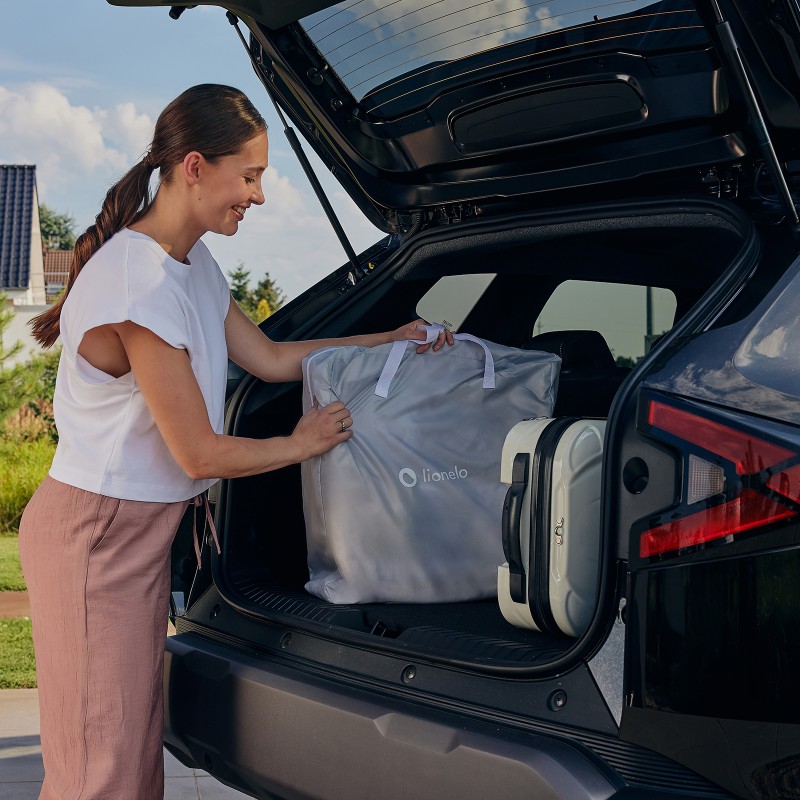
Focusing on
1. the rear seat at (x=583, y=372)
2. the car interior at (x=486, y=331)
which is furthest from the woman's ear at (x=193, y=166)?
the rear seat at (x=583, y=372)

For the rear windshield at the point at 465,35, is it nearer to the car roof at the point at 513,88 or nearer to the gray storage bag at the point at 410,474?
the car roof at the point at 513,88

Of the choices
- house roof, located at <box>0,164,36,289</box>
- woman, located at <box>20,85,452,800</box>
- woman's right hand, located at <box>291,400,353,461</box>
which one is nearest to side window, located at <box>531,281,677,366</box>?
woman's right hand, located at <box>291,400,353,461</box>

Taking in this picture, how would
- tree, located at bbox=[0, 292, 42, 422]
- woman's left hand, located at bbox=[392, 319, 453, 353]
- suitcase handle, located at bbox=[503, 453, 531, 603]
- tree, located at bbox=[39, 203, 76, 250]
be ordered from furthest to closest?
1. tree, located at bbox=[39, 203, 76, 250]
2. tree, located at bbox=[0, 292, 42, 422]
3. woman's left hand, located at bbox=[392, 319, 453, 353]
4. suitcase handle, located at bbox=[503, 453, 531, 603]

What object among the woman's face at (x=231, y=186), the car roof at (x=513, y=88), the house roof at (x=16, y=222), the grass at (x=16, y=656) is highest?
the house roof at (x=16, y=222)

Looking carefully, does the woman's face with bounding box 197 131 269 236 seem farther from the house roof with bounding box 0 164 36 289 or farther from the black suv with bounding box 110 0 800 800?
the house roof with bounding box 0 164 36 289

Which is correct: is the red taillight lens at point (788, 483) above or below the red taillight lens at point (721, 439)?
below

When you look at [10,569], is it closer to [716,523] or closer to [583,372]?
[583,372]

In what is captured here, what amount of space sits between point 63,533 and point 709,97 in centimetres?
147

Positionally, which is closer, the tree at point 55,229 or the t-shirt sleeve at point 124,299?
the t-shirt sleeve at point 124,299

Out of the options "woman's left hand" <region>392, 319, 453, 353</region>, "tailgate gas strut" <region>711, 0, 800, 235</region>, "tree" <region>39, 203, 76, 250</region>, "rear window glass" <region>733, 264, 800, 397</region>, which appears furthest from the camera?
"tree" <region>39, 203, 76, 250</region>

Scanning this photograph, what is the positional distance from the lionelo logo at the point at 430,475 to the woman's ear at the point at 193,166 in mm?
729

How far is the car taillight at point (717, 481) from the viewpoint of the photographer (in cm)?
148

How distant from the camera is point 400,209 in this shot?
9.32 ft

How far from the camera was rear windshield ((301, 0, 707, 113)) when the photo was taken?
2.07 m
